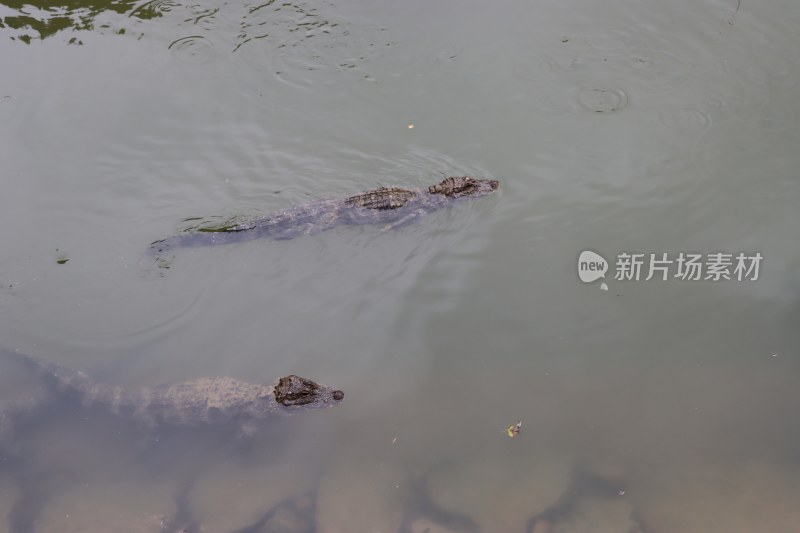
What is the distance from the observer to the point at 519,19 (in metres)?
7.73

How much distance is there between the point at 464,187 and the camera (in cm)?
634

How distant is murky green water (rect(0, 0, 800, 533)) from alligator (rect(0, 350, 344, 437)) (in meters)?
0.13

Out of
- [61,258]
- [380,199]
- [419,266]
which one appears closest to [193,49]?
[61,258]

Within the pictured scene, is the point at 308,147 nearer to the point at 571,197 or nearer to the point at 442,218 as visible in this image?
the point at 442,218

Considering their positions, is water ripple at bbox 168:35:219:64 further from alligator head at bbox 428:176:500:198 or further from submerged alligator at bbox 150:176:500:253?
alligator head at bbox 428:176:500:198

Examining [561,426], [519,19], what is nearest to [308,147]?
[519,19]

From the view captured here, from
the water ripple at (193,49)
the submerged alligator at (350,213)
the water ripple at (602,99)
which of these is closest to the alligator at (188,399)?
the submerged alligator at (350,213)

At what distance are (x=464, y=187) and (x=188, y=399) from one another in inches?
138

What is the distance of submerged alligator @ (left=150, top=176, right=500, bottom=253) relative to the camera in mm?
6207

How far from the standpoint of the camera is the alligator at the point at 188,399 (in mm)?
5273

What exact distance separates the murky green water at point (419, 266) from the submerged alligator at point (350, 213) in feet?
0.51

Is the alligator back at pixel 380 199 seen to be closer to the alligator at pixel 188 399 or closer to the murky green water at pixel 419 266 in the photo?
the murky green water at pixel 419 266

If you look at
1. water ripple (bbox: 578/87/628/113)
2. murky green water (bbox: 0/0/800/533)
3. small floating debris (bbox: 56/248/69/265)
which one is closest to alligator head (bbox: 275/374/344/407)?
murky green water (bbox: 0/0/800/533)

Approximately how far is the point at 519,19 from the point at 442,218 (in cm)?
323
